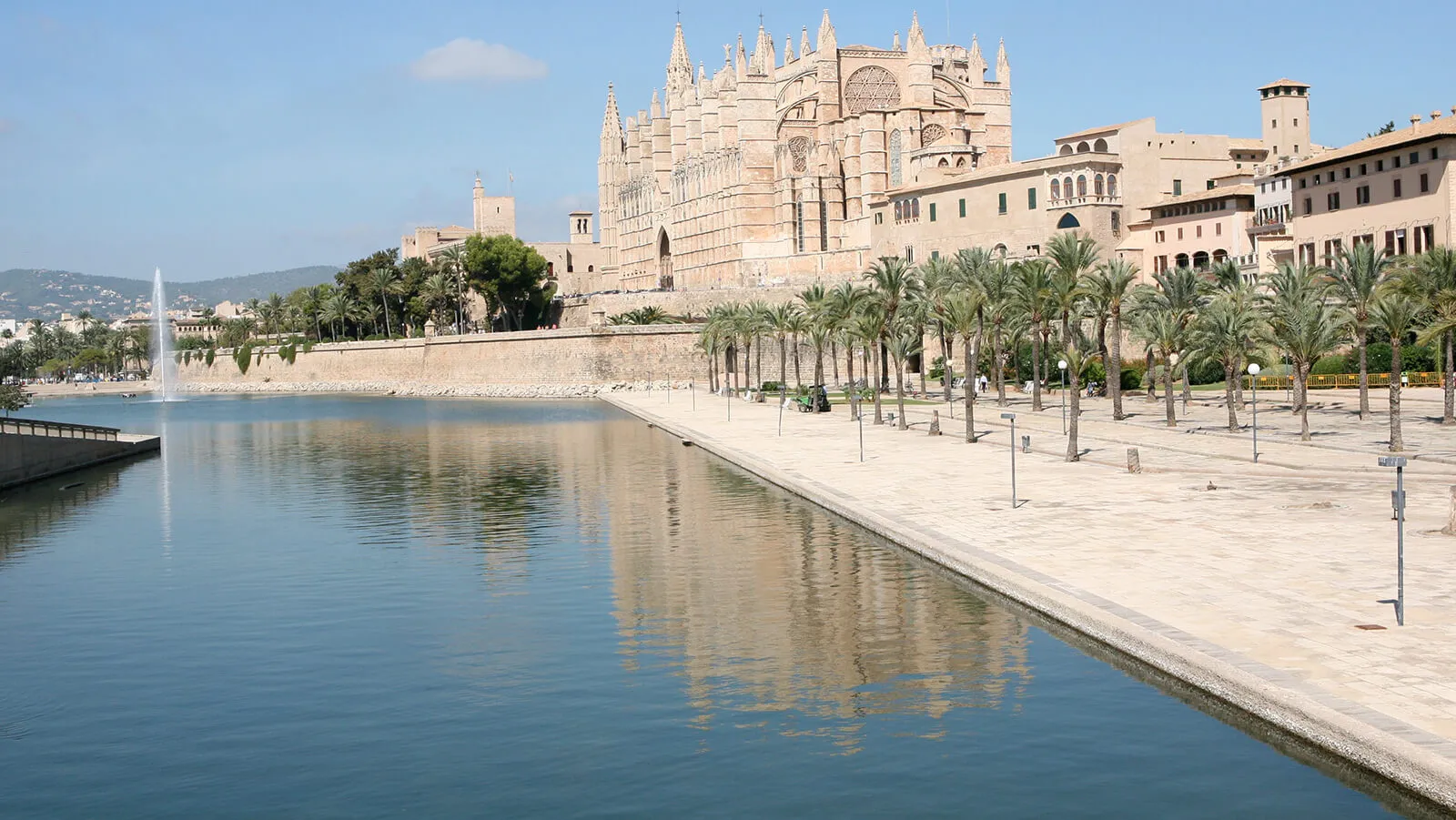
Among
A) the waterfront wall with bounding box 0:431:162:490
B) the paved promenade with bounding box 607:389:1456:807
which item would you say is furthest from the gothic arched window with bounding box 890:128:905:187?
the waterfront wall with bounding box 0:431:162:490

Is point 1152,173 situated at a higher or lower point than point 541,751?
higher

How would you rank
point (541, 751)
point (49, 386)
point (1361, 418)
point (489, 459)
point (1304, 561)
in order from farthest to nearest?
point (49, 386)
point (489, 459)
point (1361, 418)
point (1304, 561)
point (541, 751)

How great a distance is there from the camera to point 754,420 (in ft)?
164

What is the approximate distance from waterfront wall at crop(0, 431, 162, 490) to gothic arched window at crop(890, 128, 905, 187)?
53395mm

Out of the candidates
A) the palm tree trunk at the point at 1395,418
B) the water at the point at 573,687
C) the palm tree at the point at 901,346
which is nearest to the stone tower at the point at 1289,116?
the palm tree at the point at 901,346

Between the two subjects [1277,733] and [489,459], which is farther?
[489,459]

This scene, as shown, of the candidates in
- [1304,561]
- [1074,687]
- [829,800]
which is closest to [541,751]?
[829,800]

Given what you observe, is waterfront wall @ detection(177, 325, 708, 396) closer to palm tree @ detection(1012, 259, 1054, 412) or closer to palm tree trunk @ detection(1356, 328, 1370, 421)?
palm tree @ detection(1012, 259, 1054, 412)

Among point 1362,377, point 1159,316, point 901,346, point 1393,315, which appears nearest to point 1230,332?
point 1362,377

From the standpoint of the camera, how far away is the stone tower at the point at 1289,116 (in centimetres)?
6850

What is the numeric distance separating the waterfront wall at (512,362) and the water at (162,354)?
33.0ft

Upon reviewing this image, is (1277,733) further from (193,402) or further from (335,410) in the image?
(193,402)

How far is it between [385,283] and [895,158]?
44313 mm

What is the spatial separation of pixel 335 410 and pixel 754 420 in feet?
117
